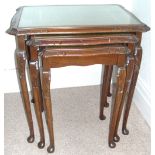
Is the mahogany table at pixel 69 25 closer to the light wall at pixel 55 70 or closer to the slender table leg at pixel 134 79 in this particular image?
the slender table leg at pixel 134 79

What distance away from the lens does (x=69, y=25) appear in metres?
1.09

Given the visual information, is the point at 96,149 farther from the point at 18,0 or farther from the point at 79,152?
the point at 18,0

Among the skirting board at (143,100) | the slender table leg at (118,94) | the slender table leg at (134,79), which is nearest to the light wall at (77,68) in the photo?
the skirting board at (143,100)

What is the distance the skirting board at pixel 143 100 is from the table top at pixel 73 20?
465 millimetres

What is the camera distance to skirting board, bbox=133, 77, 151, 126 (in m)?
1.49

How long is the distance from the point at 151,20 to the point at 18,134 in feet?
2.91

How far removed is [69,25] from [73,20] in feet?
0.25

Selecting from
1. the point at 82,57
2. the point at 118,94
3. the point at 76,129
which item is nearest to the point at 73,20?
the point at 82,57

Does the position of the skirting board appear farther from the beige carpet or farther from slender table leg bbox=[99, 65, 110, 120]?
slender table leg bbox=[99, 65, 110, 120]

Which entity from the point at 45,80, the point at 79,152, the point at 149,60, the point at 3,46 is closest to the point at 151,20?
the point at 149,60

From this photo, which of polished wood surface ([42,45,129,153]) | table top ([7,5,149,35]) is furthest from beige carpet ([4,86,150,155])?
table top ([7,5,149,35])

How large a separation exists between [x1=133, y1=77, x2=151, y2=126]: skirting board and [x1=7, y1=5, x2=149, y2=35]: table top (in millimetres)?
465

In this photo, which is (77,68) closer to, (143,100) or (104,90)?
(104,90)

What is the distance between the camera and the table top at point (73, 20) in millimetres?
1068
